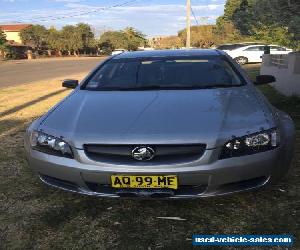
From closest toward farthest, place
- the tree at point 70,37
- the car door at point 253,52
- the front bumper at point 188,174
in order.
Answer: the front bumper at point 188,174 < the car door at point 253,52 < the tree at point 70,37

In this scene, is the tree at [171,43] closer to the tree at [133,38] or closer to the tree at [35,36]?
the tree at [133,38]

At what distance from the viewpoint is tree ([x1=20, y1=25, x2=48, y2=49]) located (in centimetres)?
7569

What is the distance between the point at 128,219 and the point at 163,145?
768 millimetres

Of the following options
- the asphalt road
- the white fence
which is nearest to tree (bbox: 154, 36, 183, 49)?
the asphalt road

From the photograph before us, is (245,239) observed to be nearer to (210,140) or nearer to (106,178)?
→ (210,140)

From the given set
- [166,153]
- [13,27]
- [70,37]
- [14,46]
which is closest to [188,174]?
[166,153]

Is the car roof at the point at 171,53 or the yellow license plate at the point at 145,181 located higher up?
the car roof at the point at 171,53

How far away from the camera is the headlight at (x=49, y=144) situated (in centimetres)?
339

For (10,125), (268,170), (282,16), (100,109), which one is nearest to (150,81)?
(100,109)

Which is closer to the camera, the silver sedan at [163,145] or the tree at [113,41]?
the silver sedan at [163,145]

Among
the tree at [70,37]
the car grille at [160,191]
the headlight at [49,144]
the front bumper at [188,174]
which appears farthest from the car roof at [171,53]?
the tree at [70,37]

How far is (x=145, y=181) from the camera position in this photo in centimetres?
317

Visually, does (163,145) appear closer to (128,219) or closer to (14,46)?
(128,219)

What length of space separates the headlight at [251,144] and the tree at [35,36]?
3004 inches
